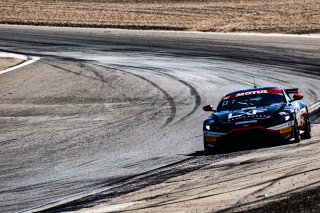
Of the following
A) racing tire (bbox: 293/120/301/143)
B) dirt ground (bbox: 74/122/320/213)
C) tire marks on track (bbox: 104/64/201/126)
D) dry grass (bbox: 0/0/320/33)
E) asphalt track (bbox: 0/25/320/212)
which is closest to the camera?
dirt ground (bbox: 74/122/320/213)

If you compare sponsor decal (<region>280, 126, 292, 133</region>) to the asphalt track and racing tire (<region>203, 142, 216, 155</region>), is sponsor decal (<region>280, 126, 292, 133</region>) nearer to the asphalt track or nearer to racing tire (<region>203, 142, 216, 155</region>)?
racing tire (<region>203, 142, 216, 155</region>)

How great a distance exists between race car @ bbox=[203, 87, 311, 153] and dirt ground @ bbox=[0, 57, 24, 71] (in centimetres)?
1479

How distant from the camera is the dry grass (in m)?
39.1

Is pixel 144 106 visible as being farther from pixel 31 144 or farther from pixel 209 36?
pixel 209 36

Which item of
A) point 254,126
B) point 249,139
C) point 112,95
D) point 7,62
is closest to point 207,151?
point 249,139

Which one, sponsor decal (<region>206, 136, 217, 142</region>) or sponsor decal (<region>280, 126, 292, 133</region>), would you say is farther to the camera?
sponsor decal (<region>206, 136, 217, 142</region>)

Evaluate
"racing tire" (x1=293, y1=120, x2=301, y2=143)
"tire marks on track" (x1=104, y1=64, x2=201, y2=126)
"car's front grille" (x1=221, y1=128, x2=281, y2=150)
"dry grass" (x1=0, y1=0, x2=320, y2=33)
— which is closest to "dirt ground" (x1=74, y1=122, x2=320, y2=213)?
"car's front grille" (x1=221, y1=128, x2=281, y2=150)

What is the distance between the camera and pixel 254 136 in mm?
14984

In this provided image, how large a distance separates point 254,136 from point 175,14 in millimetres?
28856

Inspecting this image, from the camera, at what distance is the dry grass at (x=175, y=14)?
39.1 m

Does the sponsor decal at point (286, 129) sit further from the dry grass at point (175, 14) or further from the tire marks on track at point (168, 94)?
the dry grass at point (175, 14)

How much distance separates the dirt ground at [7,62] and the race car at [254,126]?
582 inches

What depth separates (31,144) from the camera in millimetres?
17500

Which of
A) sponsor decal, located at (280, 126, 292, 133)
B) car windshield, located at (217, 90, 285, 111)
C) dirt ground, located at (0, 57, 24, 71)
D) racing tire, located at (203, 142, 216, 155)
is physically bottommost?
dirt ground, located at (0, 57, 24, 71)
